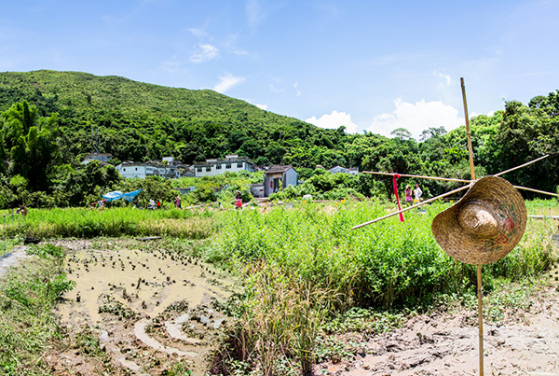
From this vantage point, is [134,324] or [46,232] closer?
[134,324]

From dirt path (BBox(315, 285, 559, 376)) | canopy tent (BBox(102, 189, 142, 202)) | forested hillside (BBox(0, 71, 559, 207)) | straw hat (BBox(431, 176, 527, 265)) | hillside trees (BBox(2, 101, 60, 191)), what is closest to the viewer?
straw hat (BBox(431, 176, 527, 265))

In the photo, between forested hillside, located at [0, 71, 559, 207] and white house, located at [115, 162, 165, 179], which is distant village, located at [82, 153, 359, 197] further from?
forested hillside, located at [0, 71, 559, 207]

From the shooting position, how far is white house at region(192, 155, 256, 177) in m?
57.0

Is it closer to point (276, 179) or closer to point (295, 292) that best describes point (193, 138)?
point (276, 179)

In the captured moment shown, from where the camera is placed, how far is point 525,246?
6590 millimetres

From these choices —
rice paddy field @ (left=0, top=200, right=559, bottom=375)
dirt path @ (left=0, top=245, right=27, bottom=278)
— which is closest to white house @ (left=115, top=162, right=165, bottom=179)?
dirt path @ (left=0, top=245, right=27, bottom=278)

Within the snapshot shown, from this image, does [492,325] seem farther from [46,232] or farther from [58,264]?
[46,232]

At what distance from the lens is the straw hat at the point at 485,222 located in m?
2.78

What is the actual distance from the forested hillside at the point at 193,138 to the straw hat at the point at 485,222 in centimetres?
2246

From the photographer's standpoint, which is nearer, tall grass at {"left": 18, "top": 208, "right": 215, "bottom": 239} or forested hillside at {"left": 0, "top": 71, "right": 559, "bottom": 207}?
tall grass at {"left": 18, "top": 208, "right": 215, "bottom": 239}

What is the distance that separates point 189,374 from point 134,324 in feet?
6.15

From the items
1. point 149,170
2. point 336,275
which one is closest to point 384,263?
point 336,275

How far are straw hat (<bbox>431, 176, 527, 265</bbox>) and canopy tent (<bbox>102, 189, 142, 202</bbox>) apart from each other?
76.6ft

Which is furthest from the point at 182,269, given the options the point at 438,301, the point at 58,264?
the point at 438,301
